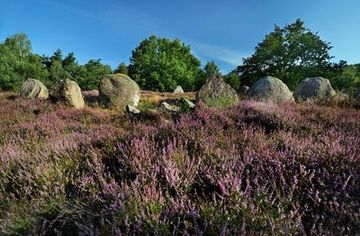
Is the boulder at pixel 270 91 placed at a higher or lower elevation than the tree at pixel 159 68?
lower

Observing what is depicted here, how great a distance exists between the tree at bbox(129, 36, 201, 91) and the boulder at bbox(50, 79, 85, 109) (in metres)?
23.9

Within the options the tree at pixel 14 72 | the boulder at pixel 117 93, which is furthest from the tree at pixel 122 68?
the boulder at pixel 117 93

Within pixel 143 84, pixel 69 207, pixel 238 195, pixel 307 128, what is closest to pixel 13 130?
pixel 69 207

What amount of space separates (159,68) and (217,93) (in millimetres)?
29381

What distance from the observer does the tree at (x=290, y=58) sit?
35.2m

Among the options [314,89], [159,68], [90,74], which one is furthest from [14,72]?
[314,89]

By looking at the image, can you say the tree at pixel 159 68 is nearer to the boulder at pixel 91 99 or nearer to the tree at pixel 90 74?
the tree at pixel 90 74

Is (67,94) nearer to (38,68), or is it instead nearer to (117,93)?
(117,93)

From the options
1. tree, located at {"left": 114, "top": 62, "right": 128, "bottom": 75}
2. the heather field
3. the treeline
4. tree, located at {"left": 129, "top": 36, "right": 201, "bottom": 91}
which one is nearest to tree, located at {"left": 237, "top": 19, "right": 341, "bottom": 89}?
the treeline

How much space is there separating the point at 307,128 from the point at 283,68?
3323 cm

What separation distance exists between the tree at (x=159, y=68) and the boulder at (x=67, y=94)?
23856mm

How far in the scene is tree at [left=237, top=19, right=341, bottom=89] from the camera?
115ft

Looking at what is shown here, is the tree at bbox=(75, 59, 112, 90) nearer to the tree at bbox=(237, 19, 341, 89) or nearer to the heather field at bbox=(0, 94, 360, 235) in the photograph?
the tree at bbox=(237, 19, 341, 89)

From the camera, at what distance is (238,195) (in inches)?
85.0
